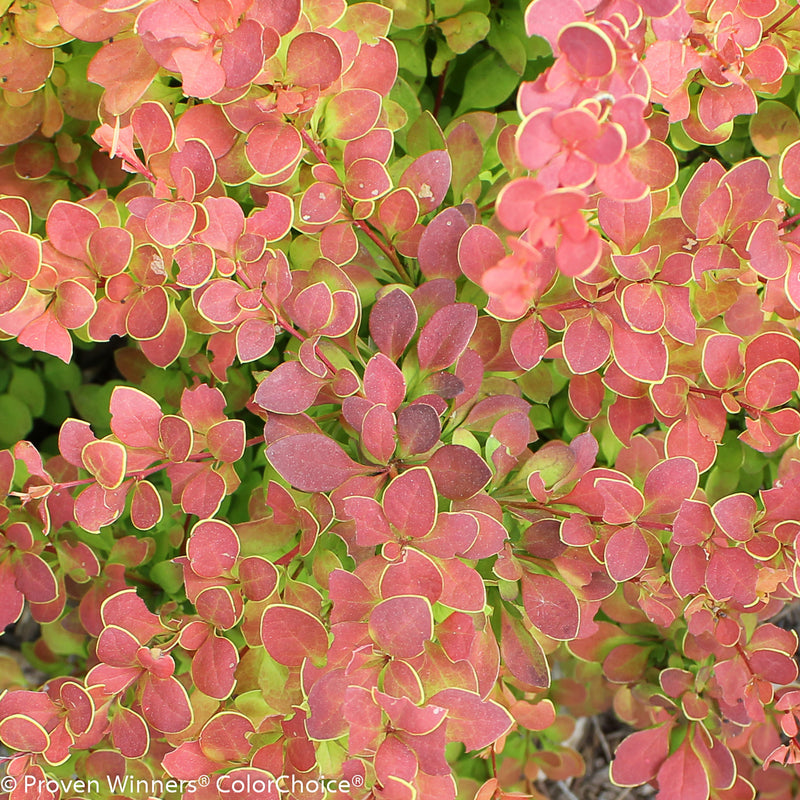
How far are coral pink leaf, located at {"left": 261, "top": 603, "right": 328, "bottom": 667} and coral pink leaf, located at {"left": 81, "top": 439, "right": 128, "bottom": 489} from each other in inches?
→ 8.4

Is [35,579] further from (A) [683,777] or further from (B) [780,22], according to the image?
(B) [780,22]

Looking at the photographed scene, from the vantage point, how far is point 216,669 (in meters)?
0.81

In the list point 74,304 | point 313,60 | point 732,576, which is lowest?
point 732,576

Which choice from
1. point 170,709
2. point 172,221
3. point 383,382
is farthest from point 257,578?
point 172,221


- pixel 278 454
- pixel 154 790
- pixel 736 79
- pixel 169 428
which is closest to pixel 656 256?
pixel 736 79

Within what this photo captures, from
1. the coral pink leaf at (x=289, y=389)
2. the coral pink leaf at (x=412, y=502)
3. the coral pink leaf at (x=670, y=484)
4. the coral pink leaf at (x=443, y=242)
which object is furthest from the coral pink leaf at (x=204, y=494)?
the coral pink leaf at (x=670, y=484)

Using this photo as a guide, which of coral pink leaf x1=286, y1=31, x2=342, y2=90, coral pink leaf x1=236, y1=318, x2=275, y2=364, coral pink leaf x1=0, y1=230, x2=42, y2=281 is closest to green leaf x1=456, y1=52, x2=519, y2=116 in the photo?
coral pink leaf x1=286, y1=31, x2=342, y2=90

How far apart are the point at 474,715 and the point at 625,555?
0.22 m

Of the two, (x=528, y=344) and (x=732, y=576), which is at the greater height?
(x=528, y=344)

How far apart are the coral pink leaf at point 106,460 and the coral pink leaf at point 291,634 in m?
0.21

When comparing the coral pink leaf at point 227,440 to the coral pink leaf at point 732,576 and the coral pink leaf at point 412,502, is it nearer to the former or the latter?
the coral pink leaf at point 412,502

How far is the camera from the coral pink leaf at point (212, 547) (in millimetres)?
797

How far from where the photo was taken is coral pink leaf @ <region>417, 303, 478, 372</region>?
0.80 metres

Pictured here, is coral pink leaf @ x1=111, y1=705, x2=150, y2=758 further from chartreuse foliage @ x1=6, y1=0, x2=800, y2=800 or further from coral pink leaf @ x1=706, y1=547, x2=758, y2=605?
coral pink leaf @ x1=706, y1=547, x2=758, y2=605
